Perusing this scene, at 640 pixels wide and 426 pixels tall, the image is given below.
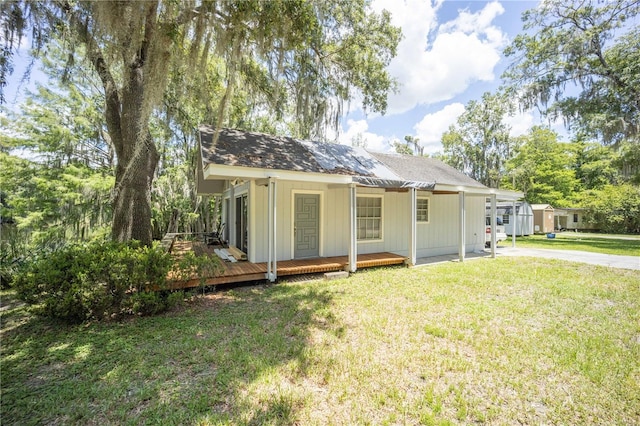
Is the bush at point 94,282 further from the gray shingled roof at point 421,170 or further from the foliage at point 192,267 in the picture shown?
the gray shingled roof at point 421,170

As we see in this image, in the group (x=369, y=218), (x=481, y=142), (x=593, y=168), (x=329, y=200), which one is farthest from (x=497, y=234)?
(x=593, y=168)

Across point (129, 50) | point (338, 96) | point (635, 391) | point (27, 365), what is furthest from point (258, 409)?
A: point (338, 96)

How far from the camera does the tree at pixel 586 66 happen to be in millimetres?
11977

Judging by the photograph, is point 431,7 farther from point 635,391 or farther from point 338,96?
point 635,391

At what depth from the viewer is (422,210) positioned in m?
9.69

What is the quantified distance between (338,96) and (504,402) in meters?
7.93

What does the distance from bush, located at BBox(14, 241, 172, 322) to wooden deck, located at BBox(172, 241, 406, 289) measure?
0.66 metres

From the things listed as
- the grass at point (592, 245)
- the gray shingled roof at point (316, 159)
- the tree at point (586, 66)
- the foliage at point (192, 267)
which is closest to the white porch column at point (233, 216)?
the gray shingled roof at point (316, 159)

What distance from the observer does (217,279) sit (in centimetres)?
560

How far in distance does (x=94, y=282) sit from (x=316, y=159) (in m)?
5.70

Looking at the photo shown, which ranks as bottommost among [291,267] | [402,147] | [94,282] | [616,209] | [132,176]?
[291,267]

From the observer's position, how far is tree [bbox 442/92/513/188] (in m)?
24.9

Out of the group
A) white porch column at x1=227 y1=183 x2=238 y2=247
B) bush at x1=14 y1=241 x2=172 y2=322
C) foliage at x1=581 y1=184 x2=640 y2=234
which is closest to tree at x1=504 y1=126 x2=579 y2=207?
foliage at x1=581 y1=184 x2=640 y2=234

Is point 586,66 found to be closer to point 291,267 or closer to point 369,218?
point 369,218
